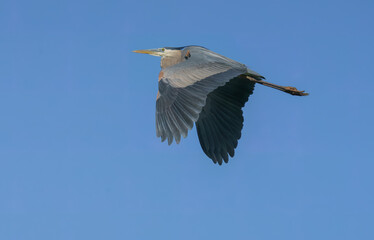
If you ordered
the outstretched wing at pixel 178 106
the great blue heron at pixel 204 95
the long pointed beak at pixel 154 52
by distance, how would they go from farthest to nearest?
the long pointed beak at pixel 154 52 < the great blue heron at pixel 204 95 < the outstretched wing at pixel 178 106

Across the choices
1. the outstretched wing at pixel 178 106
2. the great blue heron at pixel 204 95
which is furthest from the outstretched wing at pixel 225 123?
the outstretched wing at pixel 178 106

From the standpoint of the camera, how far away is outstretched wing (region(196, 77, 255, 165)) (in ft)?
38.4

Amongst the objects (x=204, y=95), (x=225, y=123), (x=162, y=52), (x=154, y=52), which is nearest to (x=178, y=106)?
(x=204, y=95)

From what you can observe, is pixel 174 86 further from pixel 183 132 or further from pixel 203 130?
pixel 203 130

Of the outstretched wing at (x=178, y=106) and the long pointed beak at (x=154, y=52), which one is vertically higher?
the long pointed beak at (x=154, y=52)

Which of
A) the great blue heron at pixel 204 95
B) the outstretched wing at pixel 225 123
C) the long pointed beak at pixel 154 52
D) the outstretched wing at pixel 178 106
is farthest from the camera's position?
the long pointed beak at pixel 154 52

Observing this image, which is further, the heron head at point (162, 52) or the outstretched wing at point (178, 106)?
the heron head at point (162, 52)

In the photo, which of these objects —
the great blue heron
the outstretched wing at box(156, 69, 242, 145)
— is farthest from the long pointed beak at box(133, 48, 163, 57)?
the outstretched wing at box(156, 69, 242, 145)

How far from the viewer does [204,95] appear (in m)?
9.53

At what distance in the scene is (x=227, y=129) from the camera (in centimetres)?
1178

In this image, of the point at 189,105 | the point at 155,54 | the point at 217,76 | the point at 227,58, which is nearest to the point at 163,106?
the point at 189,105

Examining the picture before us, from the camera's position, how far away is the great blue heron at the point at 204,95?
9367 millimetres

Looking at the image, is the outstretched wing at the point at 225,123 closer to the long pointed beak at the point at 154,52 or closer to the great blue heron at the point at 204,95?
the great blue heron at the point at 204,95

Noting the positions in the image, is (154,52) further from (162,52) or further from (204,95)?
(204,95)
